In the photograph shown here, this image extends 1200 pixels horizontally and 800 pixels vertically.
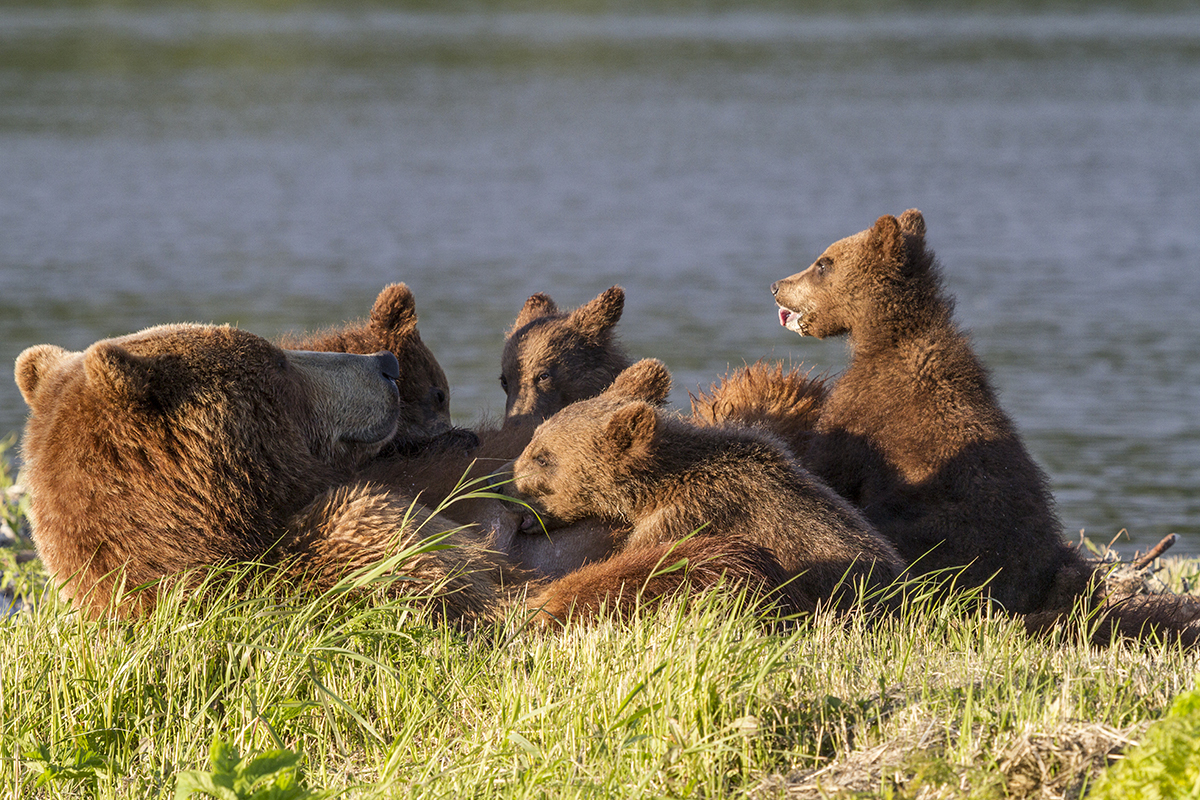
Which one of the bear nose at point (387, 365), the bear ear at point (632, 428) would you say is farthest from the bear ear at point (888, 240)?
the bear nose at point (387, 365)

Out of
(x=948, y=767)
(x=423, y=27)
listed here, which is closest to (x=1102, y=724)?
(x=948, y=767)

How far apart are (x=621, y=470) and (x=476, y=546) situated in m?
0.77

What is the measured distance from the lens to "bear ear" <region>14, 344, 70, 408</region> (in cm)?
455

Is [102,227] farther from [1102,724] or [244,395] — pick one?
[1102,724]

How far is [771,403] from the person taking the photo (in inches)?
247

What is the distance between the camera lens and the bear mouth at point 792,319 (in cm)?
663

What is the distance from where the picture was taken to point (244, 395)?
4.29 meters

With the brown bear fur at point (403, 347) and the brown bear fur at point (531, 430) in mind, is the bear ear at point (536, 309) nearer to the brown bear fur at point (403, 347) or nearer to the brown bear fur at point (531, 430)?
the brown bear fur at point (531, 430)

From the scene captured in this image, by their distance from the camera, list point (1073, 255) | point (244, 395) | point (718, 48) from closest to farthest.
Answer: point (244, 395) < point (1073, 255) < point (718, 48)

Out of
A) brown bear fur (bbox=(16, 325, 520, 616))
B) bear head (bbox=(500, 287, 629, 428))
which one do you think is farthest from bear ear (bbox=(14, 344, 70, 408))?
bear head (bbox=(500, 287, 629, 428))

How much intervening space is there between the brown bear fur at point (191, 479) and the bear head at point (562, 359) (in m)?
2.51

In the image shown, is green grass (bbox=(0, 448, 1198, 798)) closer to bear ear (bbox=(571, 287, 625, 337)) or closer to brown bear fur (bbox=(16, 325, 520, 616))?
brown bear fur (bbox=(16, 325, 520, 616))

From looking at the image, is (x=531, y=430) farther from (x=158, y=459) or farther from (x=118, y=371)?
(x=118, y=371)

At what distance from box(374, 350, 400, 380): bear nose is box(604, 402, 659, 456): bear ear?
824 mm
